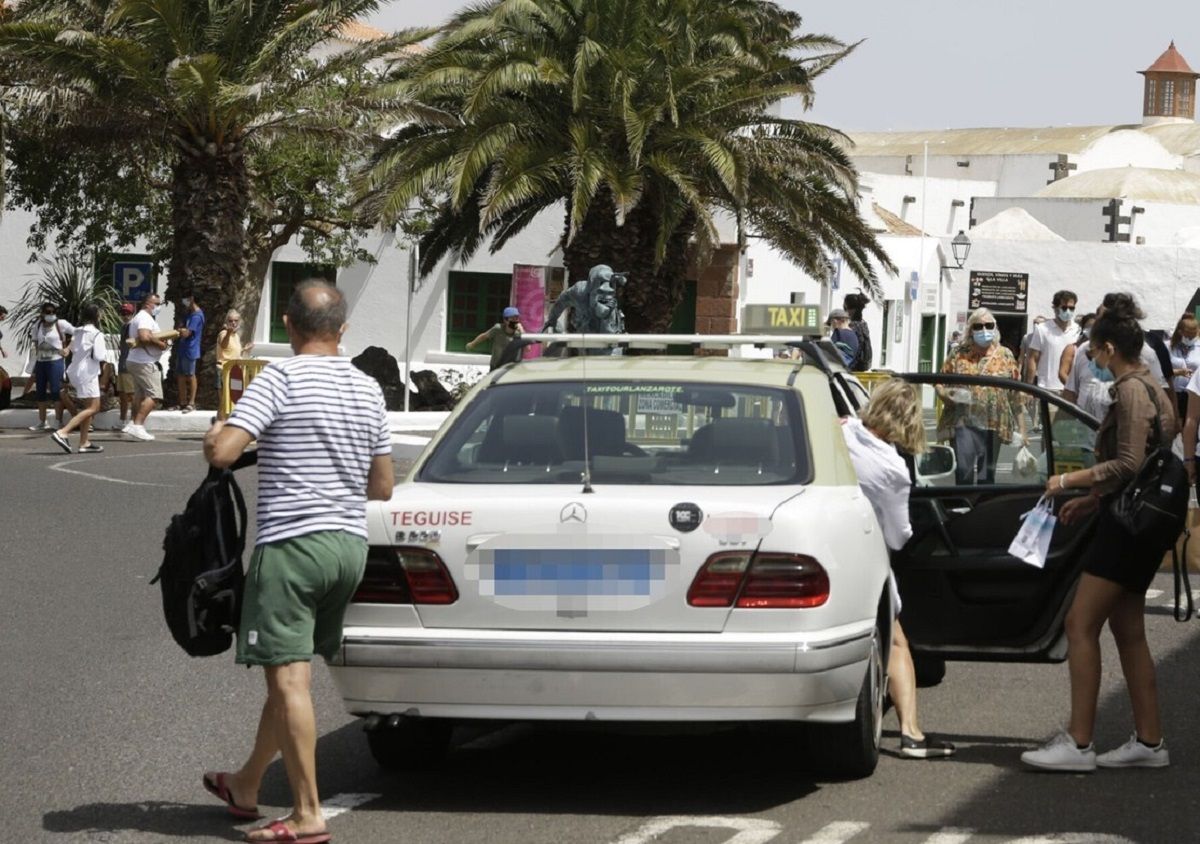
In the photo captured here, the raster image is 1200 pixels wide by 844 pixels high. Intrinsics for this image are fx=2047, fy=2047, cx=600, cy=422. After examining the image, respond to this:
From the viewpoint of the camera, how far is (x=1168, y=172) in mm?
80625

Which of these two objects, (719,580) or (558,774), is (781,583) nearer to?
(719,580)

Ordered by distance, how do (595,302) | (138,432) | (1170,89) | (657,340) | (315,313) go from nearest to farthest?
(315,313) < (657,340) < (595,302) < (138,432) < (1170,89)

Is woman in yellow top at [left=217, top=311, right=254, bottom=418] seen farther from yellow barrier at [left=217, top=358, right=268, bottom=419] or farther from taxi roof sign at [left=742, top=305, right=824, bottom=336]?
taxi roof sign at [left=742, top=305, right=824, bottom=336]

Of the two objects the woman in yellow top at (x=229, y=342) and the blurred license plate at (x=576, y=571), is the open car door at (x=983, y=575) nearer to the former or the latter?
the blurred license plate at (x=576, y=571)

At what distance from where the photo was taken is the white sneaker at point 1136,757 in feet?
23.2

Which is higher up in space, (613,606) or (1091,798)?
(613,606)

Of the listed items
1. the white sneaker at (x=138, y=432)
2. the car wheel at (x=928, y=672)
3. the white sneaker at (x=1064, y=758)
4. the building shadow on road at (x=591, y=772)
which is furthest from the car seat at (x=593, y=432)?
the white sneaker at (x=138, y=432)

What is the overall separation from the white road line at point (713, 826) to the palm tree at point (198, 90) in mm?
20287

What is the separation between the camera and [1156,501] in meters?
6.90

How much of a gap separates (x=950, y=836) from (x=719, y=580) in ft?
3.32

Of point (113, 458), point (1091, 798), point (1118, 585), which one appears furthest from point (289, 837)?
point (113, 458)

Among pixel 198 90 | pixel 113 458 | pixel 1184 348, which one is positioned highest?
pixel 198 90

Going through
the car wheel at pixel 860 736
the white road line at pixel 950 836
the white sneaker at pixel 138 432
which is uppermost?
the car wheel at pixel 860 736

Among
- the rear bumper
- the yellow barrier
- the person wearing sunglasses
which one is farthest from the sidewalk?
the rear bumper
